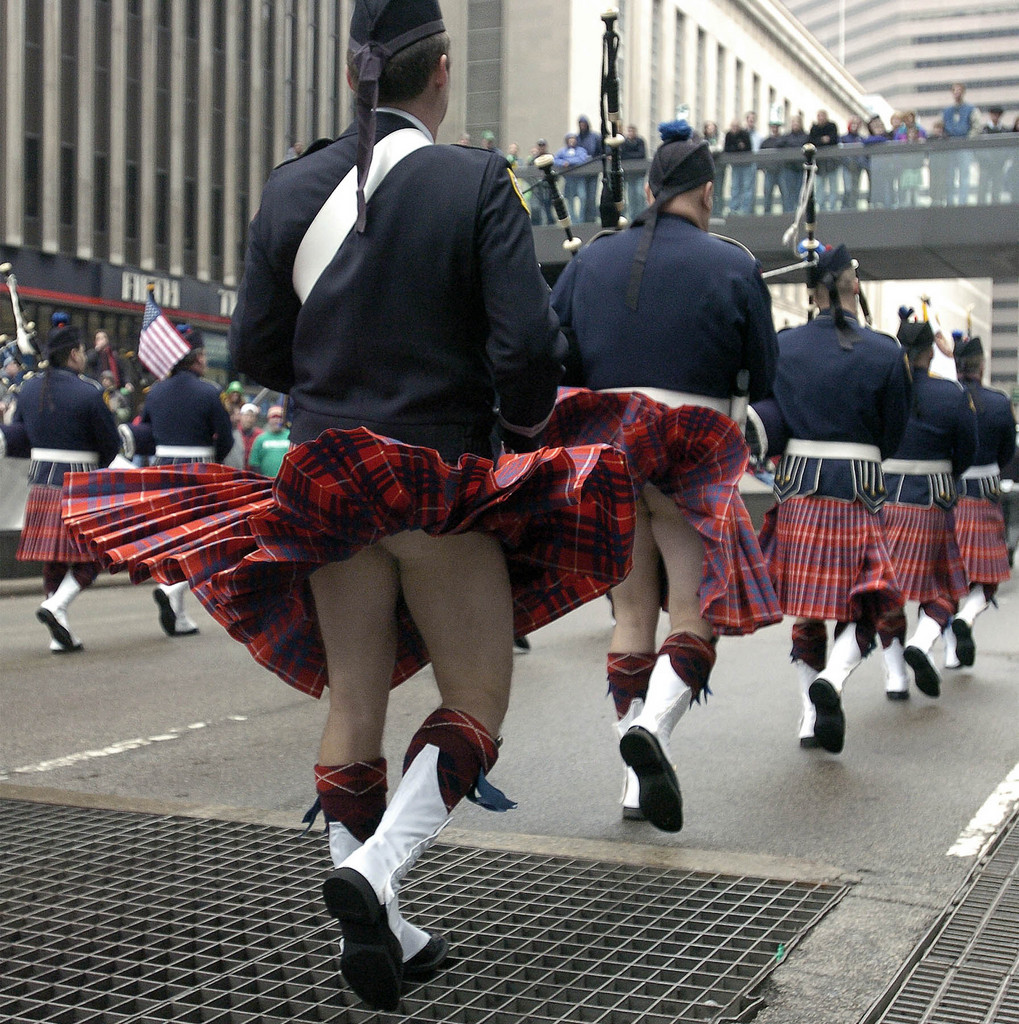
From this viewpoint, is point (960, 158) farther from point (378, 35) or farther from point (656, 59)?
point (656, 59)

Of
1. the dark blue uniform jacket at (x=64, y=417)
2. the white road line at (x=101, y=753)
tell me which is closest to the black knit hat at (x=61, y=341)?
the dark blue uniform jacket at (x=64, y=417)

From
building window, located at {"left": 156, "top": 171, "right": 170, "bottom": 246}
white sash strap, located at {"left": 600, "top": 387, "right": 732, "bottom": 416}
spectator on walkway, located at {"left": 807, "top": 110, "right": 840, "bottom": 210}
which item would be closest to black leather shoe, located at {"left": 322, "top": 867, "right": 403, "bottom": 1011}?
white sash strap, located at {"left": 600, "top": 387, "right": 732, "bottom": 416}

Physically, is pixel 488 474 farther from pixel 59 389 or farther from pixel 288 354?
pixel 59 389

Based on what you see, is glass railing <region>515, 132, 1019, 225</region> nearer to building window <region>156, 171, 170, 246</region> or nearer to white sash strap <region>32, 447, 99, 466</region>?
building window <region>156, 171, 170, 246</region>

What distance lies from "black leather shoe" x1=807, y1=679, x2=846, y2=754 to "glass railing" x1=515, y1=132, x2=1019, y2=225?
1991 centimetres

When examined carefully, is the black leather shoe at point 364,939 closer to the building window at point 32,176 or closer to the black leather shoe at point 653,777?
the black leather shoe at point 653,777

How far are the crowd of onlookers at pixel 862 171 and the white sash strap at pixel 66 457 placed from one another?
16364 mm

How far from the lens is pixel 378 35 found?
2.98m

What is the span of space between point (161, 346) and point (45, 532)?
1.79m

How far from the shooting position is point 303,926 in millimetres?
3551

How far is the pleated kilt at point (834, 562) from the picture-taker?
20.2 ft

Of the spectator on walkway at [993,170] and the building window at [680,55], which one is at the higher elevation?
the building window at [680,55]

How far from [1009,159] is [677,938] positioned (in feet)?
78.6

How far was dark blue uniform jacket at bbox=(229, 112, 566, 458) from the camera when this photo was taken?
114 inches
